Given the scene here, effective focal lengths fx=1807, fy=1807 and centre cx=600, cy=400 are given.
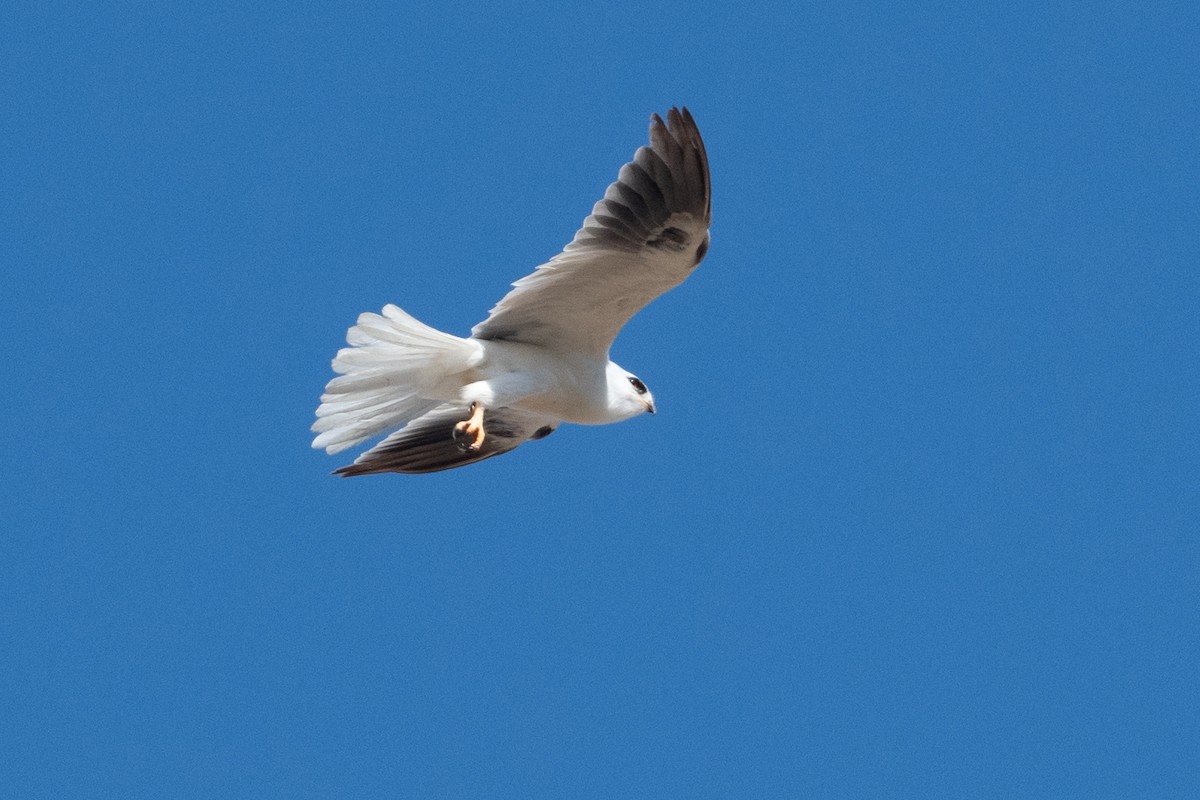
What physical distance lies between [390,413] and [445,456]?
22.1 inches

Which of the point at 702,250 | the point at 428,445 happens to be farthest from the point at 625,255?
the point at 428,445

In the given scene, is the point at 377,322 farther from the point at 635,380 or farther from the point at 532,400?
the point at 635,380

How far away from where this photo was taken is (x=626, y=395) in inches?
358

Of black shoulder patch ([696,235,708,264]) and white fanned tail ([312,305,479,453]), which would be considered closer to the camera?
black shoulder patch ([696,235,708,264])

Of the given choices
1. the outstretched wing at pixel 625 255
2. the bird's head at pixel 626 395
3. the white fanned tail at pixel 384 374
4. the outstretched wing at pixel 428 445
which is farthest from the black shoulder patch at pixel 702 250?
the outstretched wing at pixel 428 445

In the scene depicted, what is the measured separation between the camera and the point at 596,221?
800cm

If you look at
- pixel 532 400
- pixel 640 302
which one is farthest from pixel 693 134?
pixel 532 400

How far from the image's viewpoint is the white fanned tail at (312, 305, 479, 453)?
847 cm

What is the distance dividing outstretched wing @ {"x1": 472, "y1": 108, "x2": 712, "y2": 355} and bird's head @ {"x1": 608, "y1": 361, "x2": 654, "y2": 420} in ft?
0.97

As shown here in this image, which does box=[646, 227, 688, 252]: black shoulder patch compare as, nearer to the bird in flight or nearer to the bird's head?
the bird in flight

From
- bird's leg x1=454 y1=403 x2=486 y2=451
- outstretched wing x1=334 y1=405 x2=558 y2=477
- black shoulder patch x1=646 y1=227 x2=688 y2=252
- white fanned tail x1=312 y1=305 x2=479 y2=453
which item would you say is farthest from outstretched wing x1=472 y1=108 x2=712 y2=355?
outstretched wing x1=334 y1=405 x2=558 y2=477

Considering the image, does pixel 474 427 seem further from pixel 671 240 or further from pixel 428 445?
pixel 671 240

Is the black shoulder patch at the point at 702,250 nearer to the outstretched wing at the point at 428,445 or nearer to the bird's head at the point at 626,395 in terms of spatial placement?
the bird's head at the point at 626,395

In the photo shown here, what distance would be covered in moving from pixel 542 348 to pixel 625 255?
0.86m
